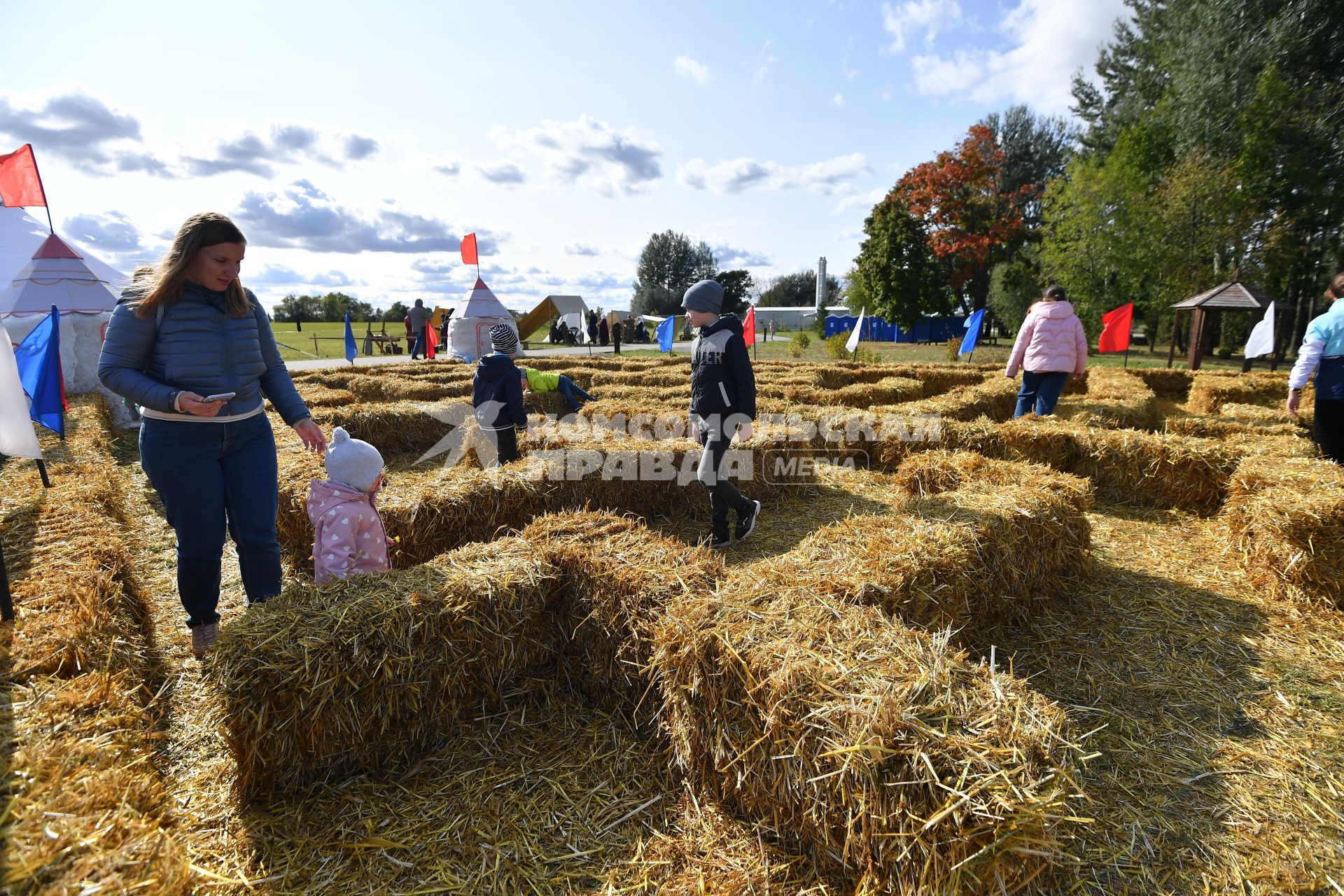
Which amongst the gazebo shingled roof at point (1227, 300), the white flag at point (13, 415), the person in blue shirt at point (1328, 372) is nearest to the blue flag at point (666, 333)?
the person in blue shirt at point (1328, 372)

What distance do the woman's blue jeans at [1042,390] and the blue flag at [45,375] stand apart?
11646mm

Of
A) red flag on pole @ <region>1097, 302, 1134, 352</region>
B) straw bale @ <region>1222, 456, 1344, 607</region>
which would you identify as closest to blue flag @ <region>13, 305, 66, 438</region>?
straw bale @ <region>1222, 456, 1344, 607</region>

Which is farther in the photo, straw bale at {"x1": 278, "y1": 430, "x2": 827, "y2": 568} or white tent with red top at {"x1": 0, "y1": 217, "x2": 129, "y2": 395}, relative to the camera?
white tent with red top at {"x1": 0, "y1": 217, "x2": 129, "y2": 395}

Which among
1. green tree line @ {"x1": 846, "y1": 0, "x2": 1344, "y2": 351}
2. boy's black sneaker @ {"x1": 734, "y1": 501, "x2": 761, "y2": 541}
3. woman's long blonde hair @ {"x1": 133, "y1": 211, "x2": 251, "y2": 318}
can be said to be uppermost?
green tree line @ {"x1": 846, "y1": 0, "x2": 1344, "y2": 351}

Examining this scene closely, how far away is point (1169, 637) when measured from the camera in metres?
3.74

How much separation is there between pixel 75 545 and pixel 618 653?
352 cm

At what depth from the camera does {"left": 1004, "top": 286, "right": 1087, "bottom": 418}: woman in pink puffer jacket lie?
25.4ft

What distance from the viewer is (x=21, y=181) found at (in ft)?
35.2

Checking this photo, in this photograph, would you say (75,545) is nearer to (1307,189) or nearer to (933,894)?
(933,894)

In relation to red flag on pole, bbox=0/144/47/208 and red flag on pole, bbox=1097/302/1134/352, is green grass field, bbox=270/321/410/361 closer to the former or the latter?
red flag on pole, bbox=0/144/47/208

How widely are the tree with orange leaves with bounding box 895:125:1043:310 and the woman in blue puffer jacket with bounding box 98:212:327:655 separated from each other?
43.0 metres

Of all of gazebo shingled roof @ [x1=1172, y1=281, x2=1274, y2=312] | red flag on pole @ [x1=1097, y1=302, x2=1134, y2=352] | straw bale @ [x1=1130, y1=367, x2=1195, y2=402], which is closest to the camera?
straw bale @ [x1=1130, y1=367, x2=1195, y2=402]

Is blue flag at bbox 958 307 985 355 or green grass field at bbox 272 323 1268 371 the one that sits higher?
blue flag at bbox 958 307 985 355

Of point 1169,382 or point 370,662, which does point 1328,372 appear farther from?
point 1169,382
